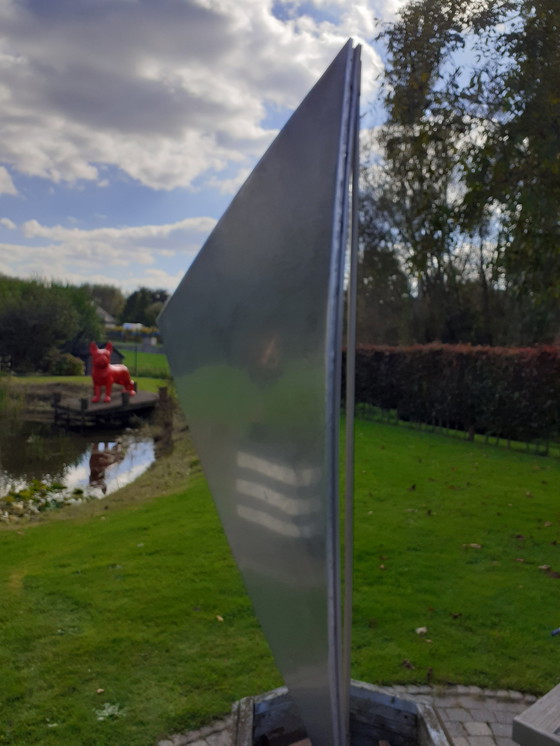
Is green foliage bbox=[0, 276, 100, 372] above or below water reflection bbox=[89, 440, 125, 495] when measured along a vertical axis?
above

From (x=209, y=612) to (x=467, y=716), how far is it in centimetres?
228

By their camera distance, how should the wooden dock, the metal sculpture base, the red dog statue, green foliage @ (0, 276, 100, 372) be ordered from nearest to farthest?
the metal sculpture base < the wooden dock < the red dog statue < green foliage @ (0, 276, 100, 372)

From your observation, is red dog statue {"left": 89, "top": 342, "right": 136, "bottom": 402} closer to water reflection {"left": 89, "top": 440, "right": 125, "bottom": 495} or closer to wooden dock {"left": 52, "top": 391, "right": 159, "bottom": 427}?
wooden dock {"left": 52, "top": 391, "right": 159, "bottom": 427}

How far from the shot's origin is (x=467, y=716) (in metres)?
4.14

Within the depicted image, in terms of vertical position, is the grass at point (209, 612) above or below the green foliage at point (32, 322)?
below

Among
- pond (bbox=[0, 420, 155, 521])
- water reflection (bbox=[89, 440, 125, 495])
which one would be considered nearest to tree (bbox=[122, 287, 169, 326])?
pond (bbox=[0, 420, 155, 521])

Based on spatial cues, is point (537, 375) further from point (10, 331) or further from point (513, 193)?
point (10, 331)

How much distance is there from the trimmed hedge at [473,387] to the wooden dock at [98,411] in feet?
31.4

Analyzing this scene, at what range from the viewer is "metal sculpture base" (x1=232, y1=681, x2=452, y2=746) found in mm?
3162

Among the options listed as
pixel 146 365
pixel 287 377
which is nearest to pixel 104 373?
pixel 146 365

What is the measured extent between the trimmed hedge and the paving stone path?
1016 cm

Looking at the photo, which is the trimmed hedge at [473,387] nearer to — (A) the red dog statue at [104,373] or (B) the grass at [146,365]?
(A) the red dog statue at [104,373]

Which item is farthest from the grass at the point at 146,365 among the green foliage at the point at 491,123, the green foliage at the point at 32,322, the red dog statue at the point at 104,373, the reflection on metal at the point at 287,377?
the reflection on metal at the point at 287,377

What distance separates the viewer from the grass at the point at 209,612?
4.33 metres
